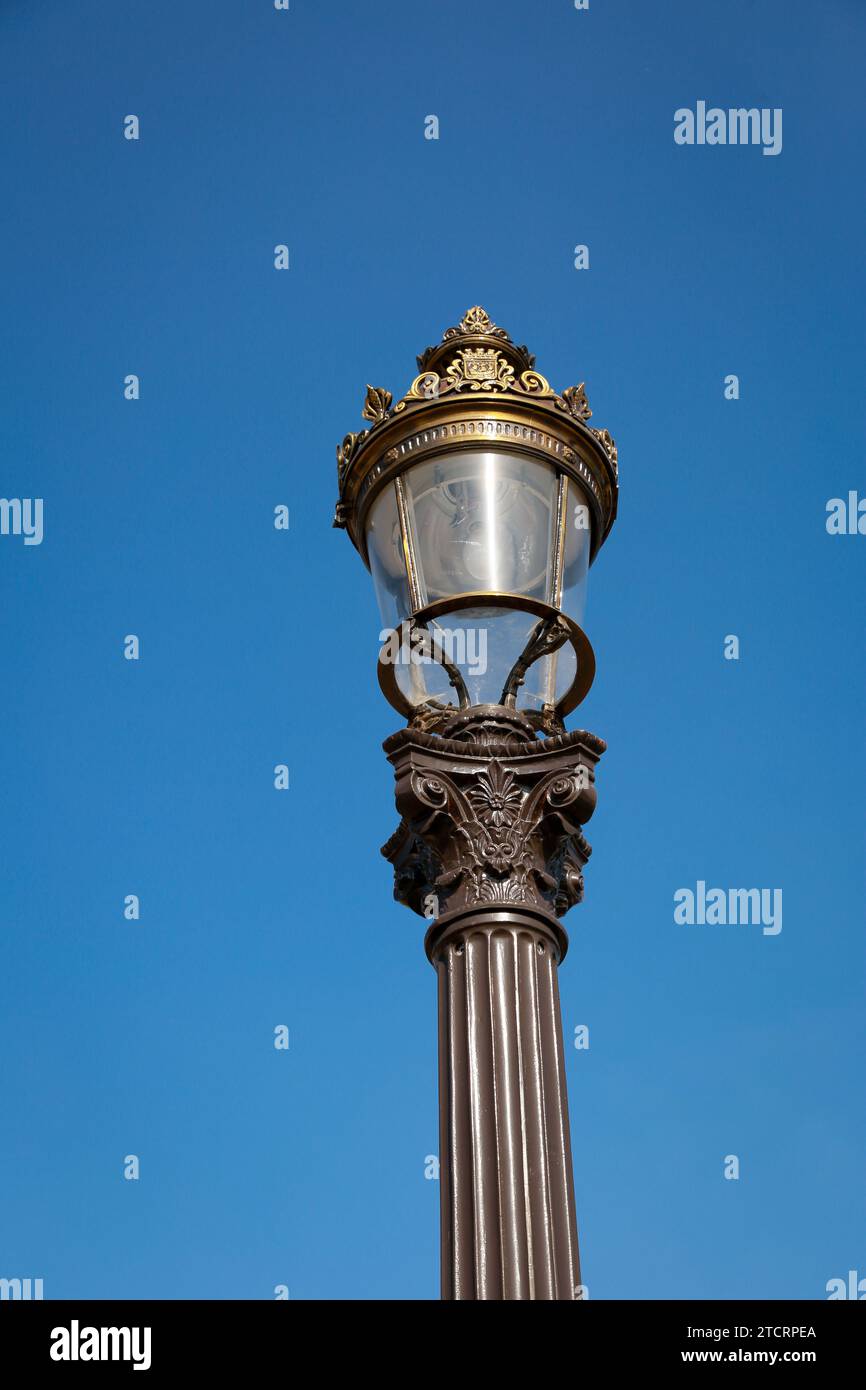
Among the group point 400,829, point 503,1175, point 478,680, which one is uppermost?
point 478,680

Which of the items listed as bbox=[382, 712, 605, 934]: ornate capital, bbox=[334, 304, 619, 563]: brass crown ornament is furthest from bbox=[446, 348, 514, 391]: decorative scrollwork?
bbox=[382, 712, 605, 934]: ornate capital

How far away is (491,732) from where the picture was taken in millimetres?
10430

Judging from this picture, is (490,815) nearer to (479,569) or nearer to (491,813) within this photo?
(491,813)

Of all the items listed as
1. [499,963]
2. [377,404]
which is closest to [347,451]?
[377,404]

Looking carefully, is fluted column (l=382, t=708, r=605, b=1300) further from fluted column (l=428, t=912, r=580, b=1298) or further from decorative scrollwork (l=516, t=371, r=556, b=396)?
decorative scrollwork (l=516, t=371, r=556, b=396)

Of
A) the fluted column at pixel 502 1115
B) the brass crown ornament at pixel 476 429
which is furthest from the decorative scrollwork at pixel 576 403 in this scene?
the fluted column at pixel 502 1115

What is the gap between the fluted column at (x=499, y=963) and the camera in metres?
8.95

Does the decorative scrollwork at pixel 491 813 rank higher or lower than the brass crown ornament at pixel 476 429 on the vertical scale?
lower

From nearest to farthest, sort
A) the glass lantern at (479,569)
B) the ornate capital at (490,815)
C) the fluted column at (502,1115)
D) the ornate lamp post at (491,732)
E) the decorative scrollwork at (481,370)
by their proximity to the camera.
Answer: the fluted column at (502,1115), the ornate lamp post at (491,732), the ornate capital at (490,815), the glass lantern at (479,569), the decorative scrollwork at (481,370)

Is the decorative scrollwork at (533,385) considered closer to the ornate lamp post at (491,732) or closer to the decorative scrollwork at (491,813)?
the ornate lamp post at (491,732)
